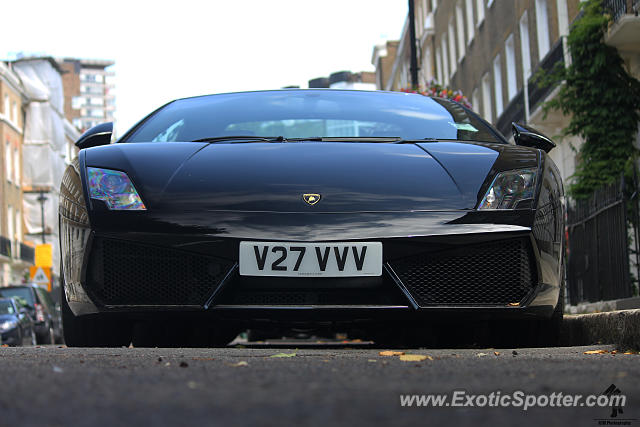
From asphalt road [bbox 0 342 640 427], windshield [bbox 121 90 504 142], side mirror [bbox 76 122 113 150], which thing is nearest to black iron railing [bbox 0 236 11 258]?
windshield [bbox 121 90 504 142]

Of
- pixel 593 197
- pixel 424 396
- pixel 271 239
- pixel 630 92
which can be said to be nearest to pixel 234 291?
pixel 271 239

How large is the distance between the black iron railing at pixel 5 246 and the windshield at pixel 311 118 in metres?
51.7

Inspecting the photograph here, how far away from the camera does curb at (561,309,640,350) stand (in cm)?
529

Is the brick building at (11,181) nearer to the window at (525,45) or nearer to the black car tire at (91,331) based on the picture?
the window at (525,45)

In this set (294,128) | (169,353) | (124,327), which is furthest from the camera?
(294,128)

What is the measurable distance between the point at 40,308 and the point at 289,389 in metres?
23.0

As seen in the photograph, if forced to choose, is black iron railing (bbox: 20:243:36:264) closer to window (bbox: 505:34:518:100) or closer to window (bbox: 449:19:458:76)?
window (bbox: 449:19:458:76)

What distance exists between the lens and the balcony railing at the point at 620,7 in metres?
17.5

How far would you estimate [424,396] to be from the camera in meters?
2.42

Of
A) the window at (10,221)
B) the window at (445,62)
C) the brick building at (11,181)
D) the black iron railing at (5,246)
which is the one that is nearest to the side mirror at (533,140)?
the window at (445,62)

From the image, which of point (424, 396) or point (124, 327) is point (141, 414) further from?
point (124, 327)

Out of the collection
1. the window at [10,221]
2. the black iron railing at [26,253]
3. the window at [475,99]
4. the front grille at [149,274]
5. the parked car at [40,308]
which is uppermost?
the front grille at [149,274]

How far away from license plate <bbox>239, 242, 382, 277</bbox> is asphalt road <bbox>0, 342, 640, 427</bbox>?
2.89 ft

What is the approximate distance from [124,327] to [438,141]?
1.69 m
